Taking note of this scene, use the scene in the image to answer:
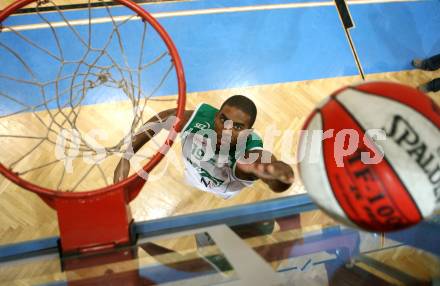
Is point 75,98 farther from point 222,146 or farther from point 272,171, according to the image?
point 272,171

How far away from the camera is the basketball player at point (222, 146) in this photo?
2150mm

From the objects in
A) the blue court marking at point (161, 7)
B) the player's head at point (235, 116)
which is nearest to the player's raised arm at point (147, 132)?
the player's head at point (235, 116)

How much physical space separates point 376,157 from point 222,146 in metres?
1.09

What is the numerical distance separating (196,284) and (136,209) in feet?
4.49

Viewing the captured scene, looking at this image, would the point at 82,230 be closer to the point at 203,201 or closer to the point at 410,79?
the point at 203,201

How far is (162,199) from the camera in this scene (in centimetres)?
294

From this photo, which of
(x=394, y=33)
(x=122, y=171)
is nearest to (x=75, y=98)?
(x=122, y=171)

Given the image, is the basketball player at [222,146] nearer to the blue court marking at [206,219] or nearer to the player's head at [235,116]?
the player's head at [235,116]

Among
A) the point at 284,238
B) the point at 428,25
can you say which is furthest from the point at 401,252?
the point at 428,25

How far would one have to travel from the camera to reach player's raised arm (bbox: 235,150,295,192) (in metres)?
1.92

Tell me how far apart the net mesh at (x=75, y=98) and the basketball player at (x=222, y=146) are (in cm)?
31

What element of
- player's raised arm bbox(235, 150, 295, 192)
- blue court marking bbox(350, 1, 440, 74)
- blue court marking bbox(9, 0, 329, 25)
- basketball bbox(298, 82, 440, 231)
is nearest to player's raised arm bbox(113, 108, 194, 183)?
player's raised arm bbox(235, 150, 295, 192)

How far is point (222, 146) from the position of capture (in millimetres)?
2209

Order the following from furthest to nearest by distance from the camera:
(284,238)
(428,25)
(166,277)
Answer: (428,25) → (284,238) → (166,277)
